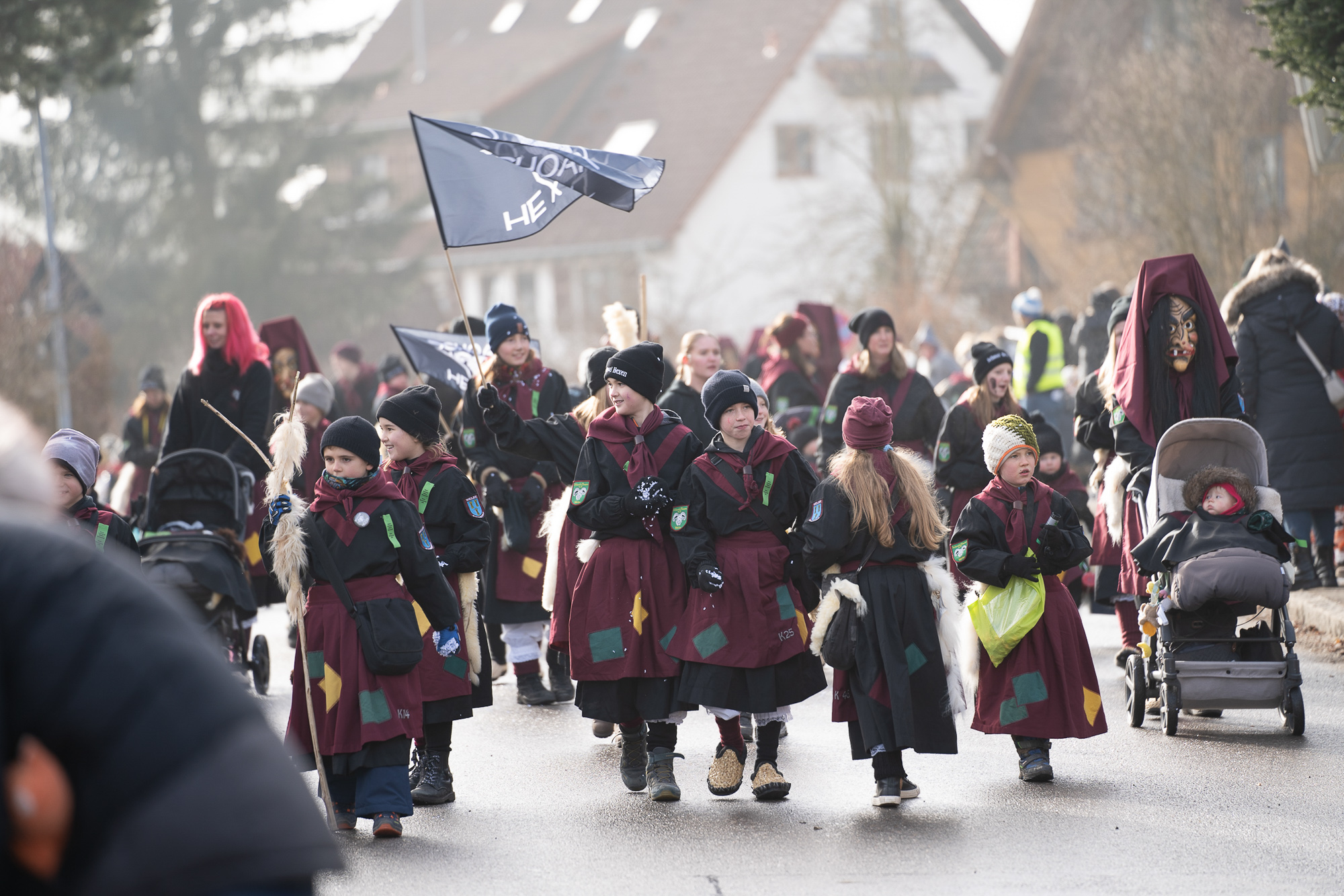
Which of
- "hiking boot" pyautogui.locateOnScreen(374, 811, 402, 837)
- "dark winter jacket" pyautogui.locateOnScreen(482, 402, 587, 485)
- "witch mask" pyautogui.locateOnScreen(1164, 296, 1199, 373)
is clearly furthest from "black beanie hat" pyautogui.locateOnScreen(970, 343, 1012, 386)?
"hiking boot" pyautogui.locateOnScreen(374, 811, 402, 837)

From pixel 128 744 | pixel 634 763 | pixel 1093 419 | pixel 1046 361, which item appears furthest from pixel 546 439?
pixel 1046 361

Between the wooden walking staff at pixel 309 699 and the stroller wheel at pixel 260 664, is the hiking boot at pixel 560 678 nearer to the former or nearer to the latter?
the stroller wheel at pixel 260 664

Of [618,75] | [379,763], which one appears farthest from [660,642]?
[618,75]

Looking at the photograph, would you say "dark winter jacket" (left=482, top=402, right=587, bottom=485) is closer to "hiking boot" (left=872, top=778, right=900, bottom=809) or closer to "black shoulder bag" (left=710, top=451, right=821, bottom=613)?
"black shoulder bag" (left=710, top=451, right=821, bottom=613)

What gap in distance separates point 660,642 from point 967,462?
3.59 metres

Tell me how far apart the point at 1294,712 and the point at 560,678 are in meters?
4.17

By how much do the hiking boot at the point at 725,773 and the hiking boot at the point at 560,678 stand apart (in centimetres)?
278

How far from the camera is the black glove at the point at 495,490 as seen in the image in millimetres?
10148

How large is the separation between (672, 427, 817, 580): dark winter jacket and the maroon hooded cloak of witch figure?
2.63 m

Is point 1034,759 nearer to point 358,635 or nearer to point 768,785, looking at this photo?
point 768,785

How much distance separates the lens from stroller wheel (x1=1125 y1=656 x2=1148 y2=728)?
855 cm

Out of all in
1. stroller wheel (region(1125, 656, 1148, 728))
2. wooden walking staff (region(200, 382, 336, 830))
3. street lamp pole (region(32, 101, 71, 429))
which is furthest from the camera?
street lamp pole (region(32, 101, 71, 429))

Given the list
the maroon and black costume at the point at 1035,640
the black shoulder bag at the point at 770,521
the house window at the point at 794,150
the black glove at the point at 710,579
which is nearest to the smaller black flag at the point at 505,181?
the black shoulder bag at the point at 770,521

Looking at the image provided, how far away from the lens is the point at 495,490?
1017 cm
